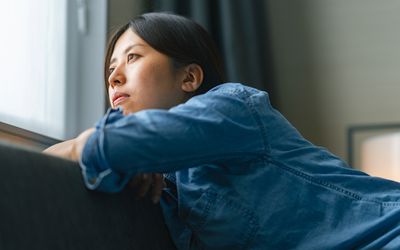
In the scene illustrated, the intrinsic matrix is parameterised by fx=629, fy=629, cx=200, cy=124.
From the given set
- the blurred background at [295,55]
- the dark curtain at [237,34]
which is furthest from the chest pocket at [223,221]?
the dark curtain at [237,34]

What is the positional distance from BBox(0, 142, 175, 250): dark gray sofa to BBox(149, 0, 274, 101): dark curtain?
4.84 ft

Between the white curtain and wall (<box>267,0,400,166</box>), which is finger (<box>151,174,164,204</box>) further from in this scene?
wall (<box>267,0,400,166</box>)

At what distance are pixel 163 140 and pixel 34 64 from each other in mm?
1062

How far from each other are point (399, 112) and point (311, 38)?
0.48 meters

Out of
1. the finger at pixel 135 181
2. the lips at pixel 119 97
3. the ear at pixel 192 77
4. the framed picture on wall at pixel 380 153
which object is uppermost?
the ear at pixel 192 77

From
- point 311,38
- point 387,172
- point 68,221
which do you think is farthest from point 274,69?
point 68,221

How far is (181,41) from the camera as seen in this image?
4.04ft

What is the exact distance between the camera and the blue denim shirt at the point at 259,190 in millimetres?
909

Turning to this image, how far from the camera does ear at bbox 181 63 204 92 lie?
4.08ft

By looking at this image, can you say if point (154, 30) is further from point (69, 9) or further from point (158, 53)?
point (69, 9)

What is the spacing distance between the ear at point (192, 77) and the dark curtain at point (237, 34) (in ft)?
3.46

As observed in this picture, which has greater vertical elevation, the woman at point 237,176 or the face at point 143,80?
the face at point 143,80

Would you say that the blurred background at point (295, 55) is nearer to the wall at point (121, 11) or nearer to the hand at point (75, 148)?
the wall at point (121, 11)

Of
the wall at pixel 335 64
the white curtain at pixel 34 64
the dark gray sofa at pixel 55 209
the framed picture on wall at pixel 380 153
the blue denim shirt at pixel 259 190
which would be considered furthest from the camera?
the wall at pixel 335 64
